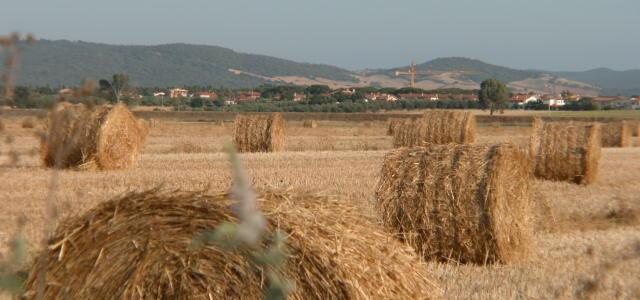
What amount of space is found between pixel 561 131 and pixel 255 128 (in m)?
10.2

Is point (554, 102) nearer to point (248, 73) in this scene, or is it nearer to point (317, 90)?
point (317, 90)

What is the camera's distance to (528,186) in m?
9.35

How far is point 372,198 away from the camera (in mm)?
12992

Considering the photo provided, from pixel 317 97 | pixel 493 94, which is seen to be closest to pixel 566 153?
pixel 317 97

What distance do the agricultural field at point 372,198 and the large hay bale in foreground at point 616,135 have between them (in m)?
3.86

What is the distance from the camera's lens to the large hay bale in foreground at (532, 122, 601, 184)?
16.9 m

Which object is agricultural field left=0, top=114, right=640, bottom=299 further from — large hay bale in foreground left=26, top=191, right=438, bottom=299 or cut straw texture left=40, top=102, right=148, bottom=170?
cut straw texture left=40, top=102, right=148, bottom=170

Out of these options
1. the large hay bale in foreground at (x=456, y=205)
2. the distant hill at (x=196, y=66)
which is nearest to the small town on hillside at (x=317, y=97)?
the distant hill at (x=196, y=66)

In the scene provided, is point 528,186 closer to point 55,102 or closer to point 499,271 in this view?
point 499,271

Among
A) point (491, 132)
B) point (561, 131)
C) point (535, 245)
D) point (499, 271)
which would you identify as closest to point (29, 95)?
point (499, 271)

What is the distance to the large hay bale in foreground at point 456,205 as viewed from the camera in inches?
328

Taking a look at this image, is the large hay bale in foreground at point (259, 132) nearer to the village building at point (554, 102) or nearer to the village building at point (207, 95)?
the village building at point (207, 95)

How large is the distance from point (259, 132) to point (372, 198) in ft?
40.1

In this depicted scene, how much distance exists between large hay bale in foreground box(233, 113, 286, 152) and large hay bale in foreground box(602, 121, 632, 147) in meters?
13.2
